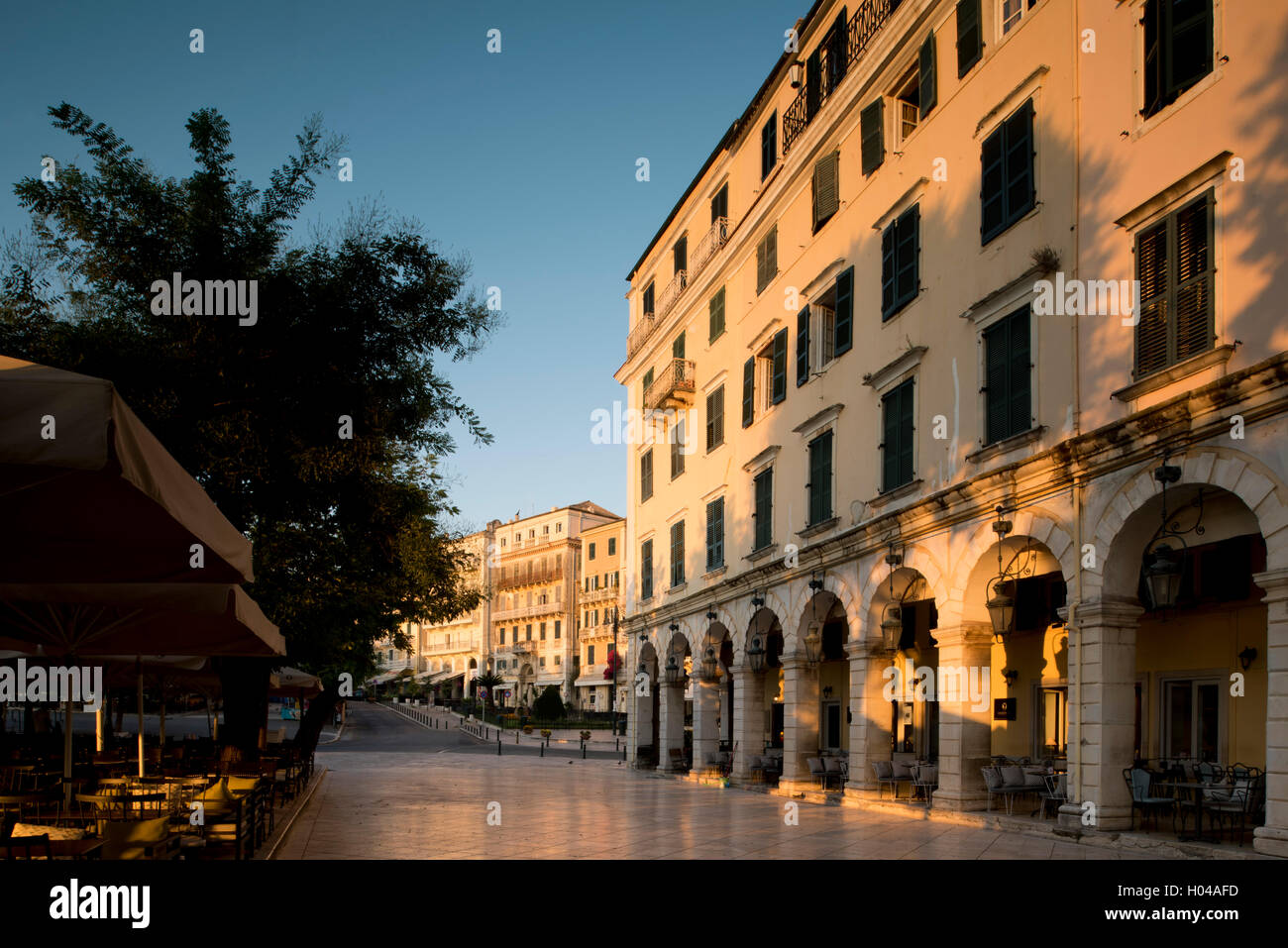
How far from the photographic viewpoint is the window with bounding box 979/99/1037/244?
16516 mm

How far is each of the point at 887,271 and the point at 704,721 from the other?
14787 mm

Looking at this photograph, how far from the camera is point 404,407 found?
613 inches

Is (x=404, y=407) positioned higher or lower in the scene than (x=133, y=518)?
higher

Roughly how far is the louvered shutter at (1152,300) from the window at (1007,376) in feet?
8.48

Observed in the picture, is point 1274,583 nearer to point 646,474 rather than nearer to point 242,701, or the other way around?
point 242,701

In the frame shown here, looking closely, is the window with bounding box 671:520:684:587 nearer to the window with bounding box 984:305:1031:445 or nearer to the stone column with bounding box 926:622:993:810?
the stone column with bounding box 926:622:993:810

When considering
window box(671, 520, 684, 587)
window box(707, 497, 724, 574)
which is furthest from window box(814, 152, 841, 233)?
window box(671, 520, 684, 587)

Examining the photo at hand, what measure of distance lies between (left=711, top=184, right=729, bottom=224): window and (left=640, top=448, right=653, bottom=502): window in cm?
888

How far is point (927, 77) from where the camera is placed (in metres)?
20.0

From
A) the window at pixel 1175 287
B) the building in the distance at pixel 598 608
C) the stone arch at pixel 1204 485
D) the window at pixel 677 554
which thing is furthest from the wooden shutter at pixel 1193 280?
the building in the distance at pixel 598 608

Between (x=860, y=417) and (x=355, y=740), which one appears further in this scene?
(x=355, y=740)

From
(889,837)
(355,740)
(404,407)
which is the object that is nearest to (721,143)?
(404,407)

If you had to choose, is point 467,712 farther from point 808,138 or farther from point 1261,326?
point 1261,326

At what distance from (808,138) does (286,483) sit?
15.1 m
